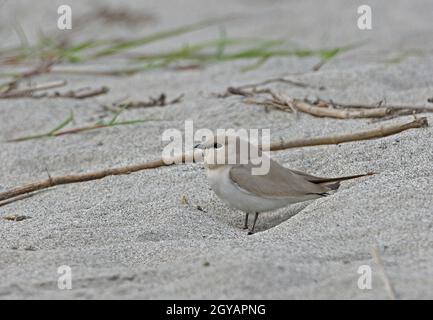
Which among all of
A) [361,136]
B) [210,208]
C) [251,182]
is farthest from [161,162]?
[361,136]

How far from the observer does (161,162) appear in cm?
384

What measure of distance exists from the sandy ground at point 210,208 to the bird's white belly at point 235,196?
10 centimetres

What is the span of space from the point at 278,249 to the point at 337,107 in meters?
1.78

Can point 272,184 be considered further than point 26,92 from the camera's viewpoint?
No

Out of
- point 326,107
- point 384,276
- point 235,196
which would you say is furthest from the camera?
point 326,107

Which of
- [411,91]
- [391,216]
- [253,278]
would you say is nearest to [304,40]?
[411,91]

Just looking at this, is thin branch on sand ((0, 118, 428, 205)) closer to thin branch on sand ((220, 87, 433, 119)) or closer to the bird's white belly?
thin branch on sand ((220, 87, 433, 119))

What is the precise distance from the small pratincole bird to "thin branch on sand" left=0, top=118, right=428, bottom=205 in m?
0.45

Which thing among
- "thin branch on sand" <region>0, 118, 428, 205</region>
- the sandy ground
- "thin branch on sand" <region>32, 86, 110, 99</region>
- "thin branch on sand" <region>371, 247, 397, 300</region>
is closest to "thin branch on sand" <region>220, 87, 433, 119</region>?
the sandy ground

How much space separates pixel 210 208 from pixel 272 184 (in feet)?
1.19

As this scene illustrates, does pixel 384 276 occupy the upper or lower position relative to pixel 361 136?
lower

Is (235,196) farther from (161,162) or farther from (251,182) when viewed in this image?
(161,162)

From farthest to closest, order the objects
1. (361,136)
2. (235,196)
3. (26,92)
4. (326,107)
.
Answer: (26,92)
(326,107)
(361,136)
(235,196)
